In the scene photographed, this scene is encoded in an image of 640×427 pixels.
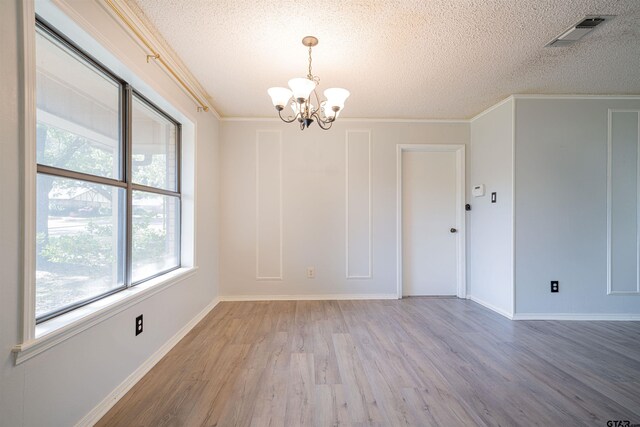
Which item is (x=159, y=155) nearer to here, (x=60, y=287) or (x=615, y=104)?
(x=60, y=287)

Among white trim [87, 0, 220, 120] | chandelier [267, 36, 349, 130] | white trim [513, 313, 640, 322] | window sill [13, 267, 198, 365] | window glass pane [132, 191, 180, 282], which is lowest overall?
white trim [513, 313, 640, 322]

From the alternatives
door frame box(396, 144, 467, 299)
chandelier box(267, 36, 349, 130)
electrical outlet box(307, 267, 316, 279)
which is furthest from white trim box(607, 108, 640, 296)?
electrical outlet box(307, 267, 316, 279)

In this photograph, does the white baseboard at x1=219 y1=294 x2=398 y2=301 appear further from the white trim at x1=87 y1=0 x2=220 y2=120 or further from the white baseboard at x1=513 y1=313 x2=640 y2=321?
the white trim at x1=87 y1=0 x2=220 y2=120

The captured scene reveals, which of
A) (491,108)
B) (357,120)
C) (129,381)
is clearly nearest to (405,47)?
(357,120)

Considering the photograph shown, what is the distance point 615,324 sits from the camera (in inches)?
105

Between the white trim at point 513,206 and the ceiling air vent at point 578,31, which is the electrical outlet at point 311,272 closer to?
the white trim at point 513,206

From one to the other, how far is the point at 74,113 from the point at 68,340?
1.21m

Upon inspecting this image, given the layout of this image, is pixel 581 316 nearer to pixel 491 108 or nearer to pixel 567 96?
pixel 567 96

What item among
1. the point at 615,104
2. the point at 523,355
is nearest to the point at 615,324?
the point at 523,355

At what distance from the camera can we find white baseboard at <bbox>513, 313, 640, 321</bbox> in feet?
9.04

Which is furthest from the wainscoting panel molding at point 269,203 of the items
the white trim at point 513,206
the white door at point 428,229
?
the white trim at point 513,206

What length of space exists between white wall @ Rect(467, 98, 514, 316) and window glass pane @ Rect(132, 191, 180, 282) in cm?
360

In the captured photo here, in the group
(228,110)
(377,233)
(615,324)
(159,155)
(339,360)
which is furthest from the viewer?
(377,233)

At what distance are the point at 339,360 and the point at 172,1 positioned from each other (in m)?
2.72
